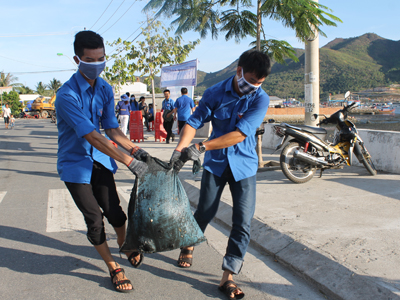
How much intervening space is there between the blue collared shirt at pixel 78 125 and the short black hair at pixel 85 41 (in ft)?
0.63

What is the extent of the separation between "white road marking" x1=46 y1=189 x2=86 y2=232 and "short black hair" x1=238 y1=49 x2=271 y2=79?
283cm

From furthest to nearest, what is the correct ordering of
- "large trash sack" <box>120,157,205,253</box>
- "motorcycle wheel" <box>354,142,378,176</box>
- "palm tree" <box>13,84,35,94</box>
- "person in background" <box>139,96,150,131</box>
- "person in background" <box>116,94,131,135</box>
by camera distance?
1. "palm tree" <box>13,84,35,94</box>
2. "person in background" <box>139,96,150,131</box>
3. "person in background" <box>116,94,131,135</box>
4. "motorcycle wheel" <box>354,142,378,176</box>
5. "large trash sack" <box>120,157,205,253</box>

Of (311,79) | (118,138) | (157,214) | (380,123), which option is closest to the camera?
(157,214)

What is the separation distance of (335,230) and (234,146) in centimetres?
168

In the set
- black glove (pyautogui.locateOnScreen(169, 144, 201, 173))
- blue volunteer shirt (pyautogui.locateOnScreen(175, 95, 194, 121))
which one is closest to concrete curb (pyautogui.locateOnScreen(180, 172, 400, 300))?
black glove (pyautogui.locateOnScreen(169, 144, 201, 173))

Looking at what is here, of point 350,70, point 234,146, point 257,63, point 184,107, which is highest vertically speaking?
point 350,70

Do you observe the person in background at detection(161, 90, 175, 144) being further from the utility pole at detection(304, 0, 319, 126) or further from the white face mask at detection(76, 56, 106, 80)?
the white face mask at detection(76, 56, 106, 80)

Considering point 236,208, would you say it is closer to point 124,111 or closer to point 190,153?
point 190,153

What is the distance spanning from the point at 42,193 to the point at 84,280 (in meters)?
3.57

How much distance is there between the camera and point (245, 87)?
2641 millimetres

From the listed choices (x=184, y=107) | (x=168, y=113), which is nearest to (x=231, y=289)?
(x=184, y=107)

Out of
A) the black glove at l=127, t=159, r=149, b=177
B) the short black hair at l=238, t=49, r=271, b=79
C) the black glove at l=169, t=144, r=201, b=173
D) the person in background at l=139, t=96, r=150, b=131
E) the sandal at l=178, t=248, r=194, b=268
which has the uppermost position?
the person in background at l=139, t=96, r=150, b=131

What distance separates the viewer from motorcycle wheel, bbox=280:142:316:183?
5801mm

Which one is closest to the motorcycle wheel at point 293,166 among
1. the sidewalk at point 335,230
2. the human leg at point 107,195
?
the sidewalk at point 335,230
